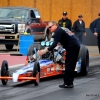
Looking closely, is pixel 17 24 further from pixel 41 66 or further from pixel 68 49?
pixel 68 49

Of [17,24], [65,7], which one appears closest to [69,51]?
[17,24]

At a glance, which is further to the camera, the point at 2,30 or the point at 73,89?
the point at 2,30

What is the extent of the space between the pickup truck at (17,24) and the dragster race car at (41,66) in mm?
8772

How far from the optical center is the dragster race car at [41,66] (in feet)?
41.9

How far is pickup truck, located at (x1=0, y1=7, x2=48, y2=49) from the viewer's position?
24016 millimetres

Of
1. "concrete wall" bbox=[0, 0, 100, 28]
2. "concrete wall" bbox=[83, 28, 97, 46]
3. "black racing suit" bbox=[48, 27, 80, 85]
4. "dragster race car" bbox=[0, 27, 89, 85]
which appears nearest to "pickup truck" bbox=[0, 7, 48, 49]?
"concrete wall" bbox=[83, 28, 97, 46]

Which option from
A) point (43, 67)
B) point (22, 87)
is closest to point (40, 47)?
point (43, 67)

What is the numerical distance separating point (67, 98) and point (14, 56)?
10741mm

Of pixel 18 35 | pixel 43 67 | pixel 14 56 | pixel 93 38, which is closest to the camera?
pixel 43 67

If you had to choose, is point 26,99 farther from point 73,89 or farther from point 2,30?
point 2,30

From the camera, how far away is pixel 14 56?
70.9 ft

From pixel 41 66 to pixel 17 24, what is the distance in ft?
35.2

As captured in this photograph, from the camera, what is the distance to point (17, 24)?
79.4 ft

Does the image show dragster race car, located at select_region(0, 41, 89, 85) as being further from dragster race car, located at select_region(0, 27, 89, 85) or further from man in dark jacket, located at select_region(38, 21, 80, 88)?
man in dark jacket, located at select_region(38, 21, 80, 88)
